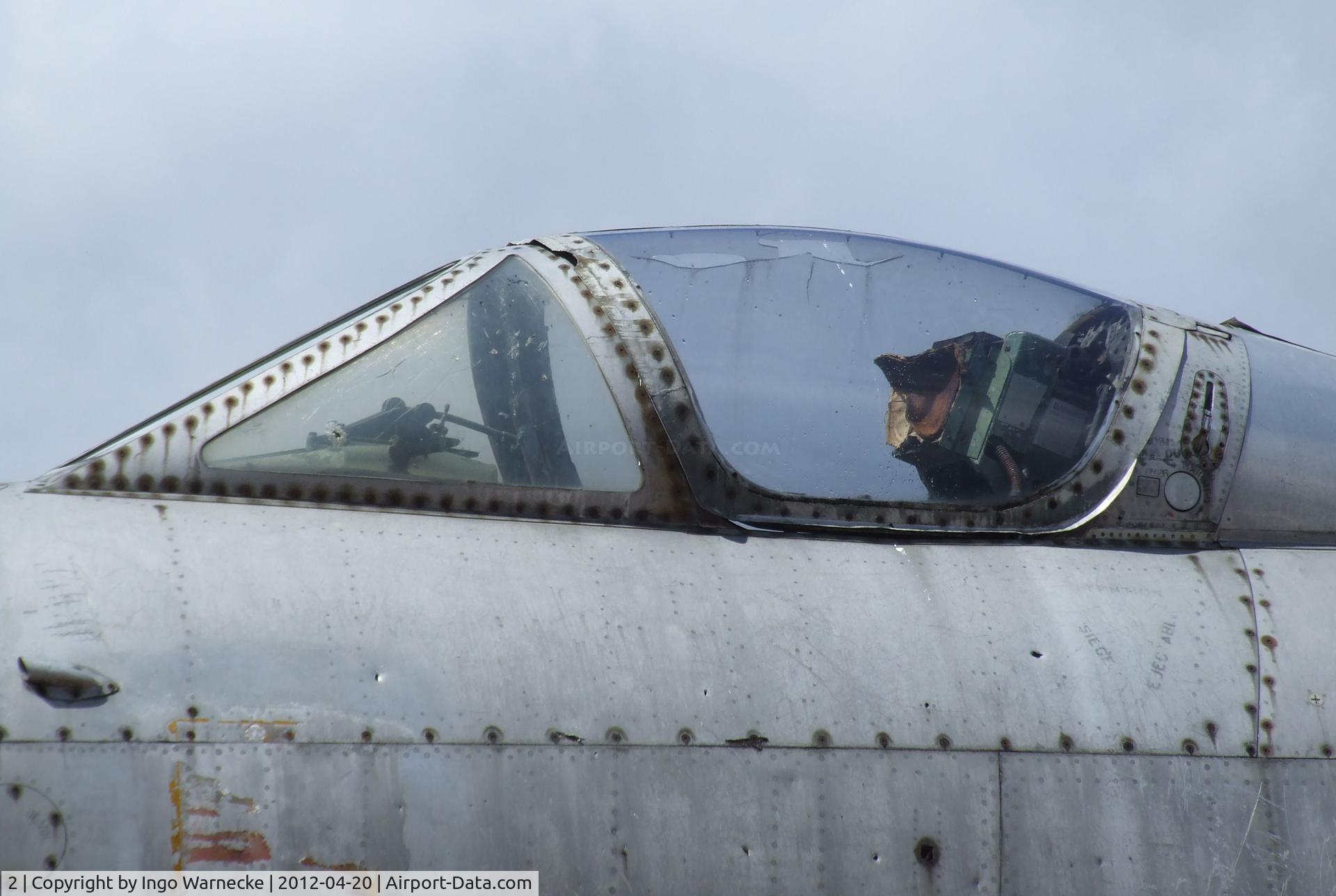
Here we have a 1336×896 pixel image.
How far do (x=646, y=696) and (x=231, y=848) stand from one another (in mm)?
1290

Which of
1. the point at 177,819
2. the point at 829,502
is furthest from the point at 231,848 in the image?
the point at 829,502

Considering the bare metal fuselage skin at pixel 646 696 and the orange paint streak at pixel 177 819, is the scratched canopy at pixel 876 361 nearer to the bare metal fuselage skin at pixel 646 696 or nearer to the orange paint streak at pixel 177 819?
the bare metal fuselage skin at pixel 646 696

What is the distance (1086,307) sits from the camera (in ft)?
17.5

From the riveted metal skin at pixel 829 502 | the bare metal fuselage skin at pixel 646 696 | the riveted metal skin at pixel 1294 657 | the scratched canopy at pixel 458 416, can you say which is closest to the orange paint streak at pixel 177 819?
the bare metal fuselage skin at pixel 646 696

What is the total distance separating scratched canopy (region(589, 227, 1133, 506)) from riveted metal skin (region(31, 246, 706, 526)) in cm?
28

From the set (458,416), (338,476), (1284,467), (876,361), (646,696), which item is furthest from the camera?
(1284,467)

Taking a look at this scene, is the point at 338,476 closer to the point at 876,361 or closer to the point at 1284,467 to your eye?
the point at 876,361

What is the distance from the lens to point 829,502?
183 inches

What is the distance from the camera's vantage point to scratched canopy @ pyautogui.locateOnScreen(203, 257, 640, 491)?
4383 mm

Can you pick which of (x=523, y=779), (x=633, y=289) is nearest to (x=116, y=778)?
(x=523, y=779)

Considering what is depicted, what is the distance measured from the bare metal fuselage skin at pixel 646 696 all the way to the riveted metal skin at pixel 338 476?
21 millimetres

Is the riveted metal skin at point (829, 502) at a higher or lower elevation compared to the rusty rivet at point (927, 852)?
higher

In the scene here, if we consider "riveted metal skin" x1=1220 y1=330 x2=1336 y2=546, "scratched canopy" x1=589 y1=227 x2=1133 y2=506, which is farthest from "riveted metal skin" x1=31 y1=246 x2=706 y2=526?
"riveted metal skin" x1=1220 y1=330 x2=1336 y2=546

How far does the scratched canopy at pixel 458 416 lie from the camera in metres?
4.38
